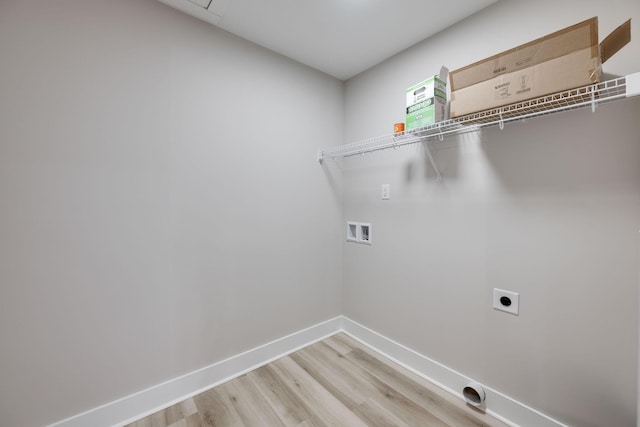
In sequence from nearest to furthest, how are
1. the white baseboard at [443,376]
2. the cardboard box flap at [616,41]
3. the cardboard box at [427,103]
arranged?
1. the cardboard box flap at [616,41]
2. the white baseboard at [443,376]
3. the cardboard box at [427,103]

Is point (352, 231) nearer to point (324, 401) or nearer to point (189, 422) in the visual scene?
point (324, 401)

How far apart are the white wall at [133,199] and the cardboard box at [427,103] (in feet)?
3.02

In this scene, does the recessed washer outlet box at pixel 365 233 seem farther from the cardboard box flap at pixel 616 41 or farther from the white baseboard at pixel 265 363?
the cardboard box flap at pixel 616 41

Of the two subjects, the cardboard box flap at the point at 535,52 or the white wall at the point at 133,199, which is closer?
the cardboard box flap at the point at 535,52

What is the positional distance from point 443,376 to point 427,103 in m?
1.73

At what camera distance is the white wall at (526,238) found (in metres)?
1.17

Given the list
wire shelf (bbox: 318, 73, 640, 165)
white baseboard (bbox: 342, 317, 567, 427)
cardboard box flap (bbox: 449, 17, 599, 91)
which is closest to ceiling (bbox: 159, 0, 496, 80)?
cardboard box flap (bbox: 449, 17, 599, 91)

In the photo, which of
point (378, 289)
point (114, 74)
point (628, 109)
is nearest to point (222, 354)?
point (378, 289)

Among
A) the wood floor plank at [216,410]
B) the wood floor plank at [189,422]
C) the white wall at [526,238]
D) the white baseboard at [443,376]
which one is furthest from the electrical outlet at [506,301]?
the wood floor plank at [189,422]

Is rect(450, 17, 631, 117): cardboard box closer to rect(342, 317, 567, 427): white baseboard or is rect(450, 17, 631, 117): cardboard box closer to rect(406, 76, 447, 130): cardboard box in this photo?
rect(406, 76, 447, 130): cardboard box

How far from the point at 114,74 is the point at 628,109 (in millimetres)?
2417

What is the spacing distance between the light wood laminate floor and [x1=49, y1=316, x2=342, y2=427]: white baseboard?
1.8 inches

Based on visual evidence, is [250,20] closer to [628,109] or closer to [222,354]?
[628,109]

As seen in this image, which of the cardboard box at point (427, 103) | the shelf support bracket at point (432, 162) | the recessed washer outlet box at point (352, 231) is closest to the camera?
the cardboard box at point (427, 103)
